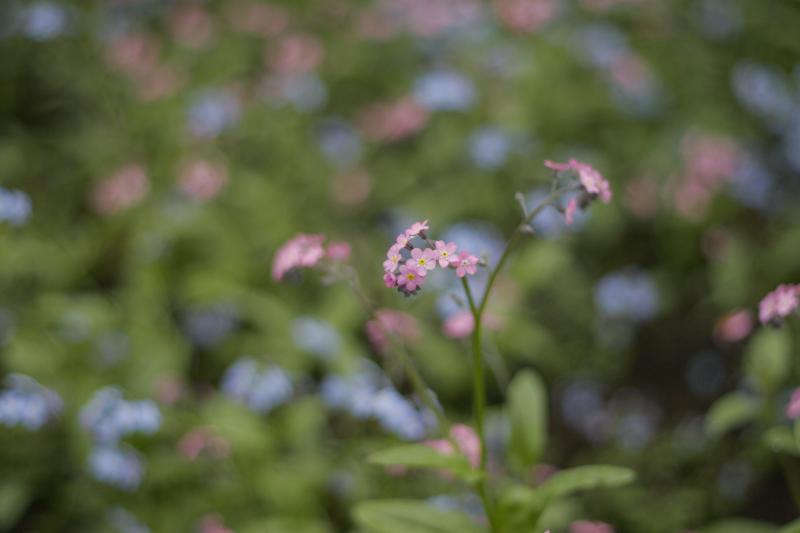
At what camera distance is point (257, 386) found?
7.25 ft

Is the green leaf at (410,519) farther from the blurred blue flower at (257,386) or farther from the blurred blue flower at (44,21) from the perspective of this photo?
the blurred blue flower at (44,21)

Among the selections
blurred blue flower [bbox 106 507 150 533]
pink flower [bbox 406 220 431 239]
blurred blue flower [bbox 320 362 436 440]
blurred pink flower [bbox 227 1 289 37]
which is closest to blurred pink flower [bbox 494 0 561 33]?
blurred pink flower [bbox 227 1 289 37]

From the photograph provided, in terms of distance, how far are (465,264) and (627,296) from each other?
1734 mm

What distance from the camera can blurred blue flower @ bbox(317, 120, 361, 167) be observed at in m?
3.36

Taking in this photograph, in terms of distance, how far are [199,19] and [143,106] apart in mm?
622

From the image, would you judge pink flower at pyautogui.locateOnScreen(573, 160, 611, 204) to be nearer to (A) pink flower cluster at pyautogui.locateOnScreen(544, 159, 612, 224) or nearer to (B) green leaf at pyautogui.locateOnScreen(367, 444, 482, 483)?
(A) pink flower cluster at pyautogui.locateOnScreen(544, 159, 612, 224)

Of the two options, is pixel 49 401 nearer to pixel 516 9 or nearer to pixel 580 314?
pixel 580 314

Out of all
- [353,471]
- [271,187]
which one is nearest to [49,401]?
[353,471]

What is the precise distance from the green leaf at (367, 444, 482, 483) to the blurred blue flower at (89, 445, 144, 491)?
96 cm

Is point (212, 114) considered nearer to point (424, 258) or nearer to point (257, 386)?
point (257, 386)

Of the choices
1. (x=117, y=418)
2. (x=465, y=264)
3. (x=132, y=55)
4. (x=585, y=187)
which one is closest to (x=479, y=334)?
(x=465, y=264)

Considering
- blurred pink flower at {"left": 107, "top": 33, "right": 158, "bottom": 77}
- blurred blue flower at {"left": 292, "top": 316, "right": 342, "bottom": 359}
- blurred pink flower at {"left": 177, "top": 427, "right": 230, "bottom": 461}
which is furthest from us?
blurred pink flower at {"left": 107, "top": 33, "right": 158, "bottom": 77}

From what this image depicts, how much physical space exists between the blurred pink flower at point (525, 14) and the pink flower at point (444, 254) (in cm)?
241

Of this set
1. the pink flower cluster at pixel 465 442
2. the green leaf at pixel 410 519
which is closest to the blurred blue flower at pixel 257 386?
the pink flower cluster at pixel 465 442
